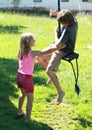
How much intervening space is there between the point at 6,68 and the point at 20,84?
4.50 m

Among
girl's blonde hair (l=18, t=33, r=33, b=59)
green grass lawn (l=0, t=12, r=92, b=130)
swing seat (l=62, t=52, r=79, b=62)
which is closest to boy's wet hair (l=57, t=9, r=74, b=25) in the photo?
swing seat (l=62, t=52, r=79, b=62)

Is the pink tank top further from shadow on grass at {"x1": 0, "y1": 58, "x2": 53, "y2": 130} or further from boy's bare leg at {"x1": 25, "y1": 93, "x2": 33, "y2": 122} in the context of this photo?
shadow on grass at {"x1": 0, "y1": 58, "x2": 53, "y2": 130}

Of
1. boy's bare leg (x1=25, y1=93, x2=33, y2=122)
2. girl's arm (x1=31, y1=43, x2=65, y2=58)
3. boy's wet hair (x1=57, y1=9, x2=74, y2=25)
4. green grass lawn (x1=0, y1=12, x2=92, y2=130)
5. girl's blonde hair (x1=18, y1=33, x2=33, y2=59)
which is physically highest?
boy's wet hair (x1=57, y1=9, x2=74, y2=25)

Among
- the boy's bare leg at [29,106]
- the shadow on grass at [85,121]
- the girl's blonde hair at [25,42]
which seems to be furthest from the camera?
the shadow on grass at [85,121]

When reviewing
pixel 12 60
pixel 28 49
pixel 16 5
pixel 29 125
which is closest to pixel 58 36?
pixel 28 49

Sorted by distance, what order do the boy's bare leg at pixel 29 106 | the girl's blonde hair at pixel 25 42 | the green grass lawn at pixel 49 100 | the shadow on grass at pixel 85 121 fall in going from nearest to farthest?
1. the girl's blonde hair at pixel 25 42
2. the boy's bare leg at pixel 29 106
3. the green grass lawn at pixel 49 100
4. the shadow on grass at pixel 85 121

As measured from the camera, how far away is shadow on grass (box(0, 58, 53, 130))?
696cm

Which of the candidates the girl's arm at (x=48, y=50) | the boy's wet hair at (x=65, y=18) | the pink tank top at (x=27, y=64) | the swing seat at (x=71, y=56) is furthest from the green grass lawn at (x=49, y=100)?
the boy's wet hair at (x=65, y=18)

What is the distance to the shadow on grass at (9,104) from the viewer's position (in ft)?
22.8

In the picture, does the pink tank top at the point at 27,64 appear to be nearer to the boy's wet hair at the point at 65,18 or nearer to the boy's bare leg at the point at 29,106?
the boy's bare leg at the point at 29,106

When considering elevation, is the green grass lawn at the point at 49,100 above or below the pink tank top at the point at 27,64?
below

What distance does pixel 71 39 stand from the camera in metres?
7.23

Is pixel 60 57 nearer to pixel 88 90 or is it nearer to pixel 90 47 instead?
pixel 88 90

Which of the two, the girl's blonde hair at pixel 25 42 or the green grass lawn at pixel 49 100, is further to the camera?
the green grass lawn at pixel 49 100
